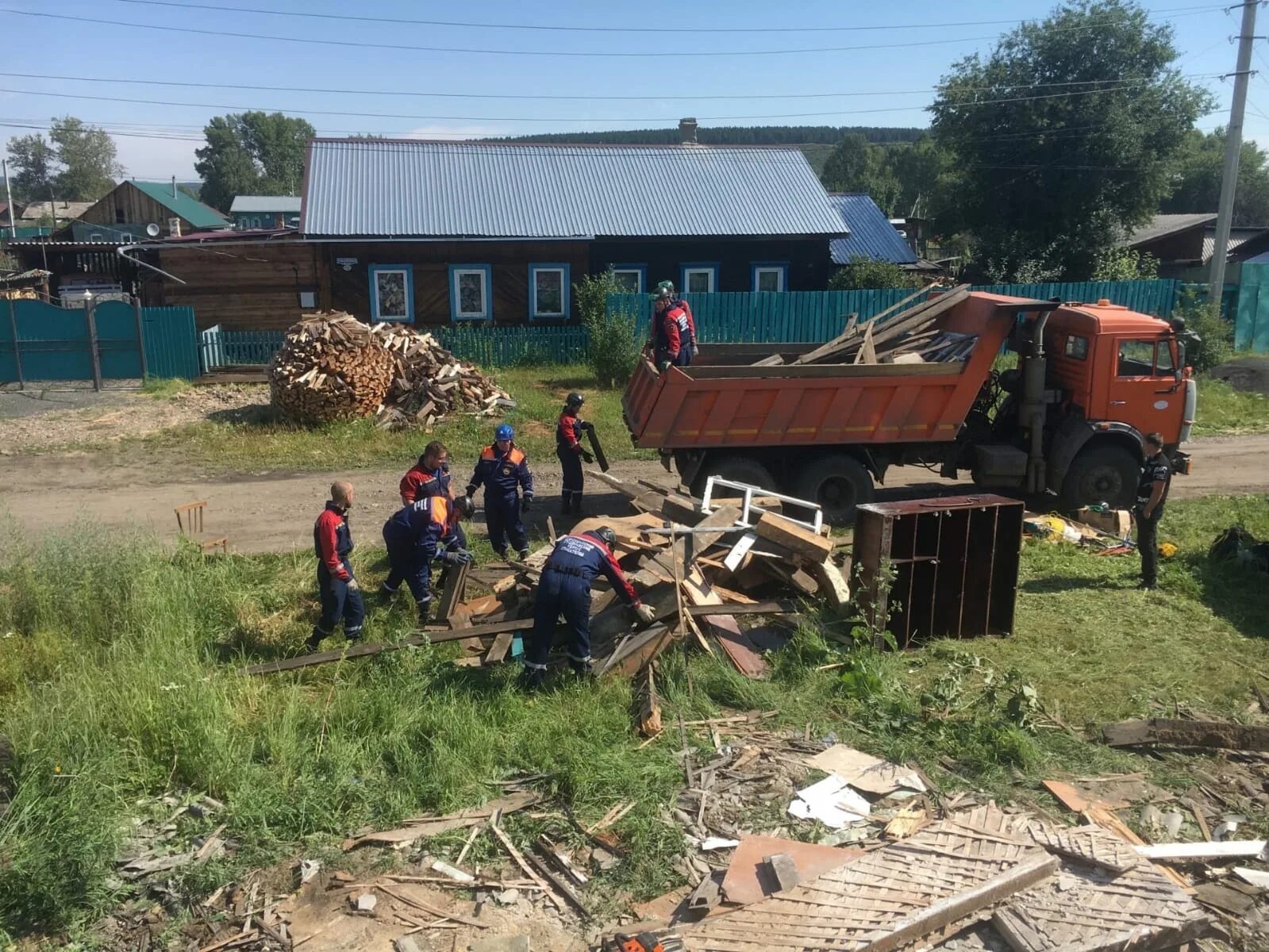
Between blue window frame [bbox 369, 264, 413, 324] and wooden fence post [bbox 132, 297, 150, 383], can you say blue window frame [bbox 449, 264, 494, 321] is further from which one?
wooden fence post [bbox 132, 297, 150, 383]

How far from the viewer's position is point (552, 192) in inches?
982

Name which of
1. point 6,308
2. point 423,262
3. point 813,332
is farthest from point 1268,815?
point 6,308

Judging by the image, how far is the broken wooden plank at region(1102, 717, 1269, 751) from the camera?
6422 mm

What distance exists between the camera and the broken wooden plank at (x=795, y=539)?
823cm

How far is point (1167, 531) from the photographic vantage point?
1098 centimetres

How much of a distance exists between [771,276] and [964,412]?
14.6m

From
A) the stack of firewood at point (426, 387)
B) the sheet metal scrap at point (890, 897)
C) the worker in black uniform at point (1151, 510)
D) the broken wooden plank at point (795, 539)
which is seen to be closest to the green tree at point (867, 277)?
the stack of firewood at point (426, 387)

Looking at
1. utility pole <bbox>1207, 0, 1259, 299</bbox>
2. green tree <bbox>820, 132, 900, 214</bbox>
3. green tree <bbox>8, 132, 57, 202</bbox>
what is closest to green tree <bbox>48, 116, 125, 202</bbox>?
green tree <bbox>8, 132, 57, 202</bbox>

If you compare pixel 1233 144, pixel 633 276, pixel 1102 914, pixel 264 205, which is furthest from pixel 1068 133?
pixel 264 205

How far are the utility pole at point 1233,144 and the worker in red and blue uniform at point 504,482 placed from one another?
19.0m

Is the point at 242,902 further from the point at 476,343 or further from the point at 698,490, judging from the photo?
the point at 476,343

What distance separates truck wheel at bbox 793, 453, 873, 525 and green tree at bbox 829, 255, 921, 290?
13816 mm

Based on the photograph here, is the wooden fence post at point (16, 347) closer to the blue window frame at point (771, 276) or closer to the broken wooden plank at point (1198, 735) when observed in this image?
the blue window frame at point (771, 276)

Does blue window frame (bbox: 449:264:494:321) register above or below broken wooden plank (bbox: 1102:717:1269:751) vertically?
above
